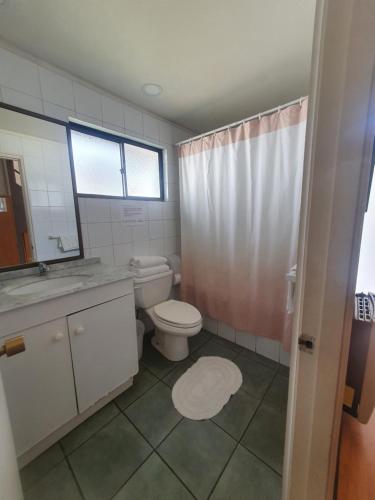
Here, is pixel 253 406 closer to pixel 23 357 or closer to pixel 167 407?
pixel 167 407

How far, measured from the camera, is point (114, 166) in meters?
1.74

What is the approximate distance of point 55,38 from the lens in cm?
108

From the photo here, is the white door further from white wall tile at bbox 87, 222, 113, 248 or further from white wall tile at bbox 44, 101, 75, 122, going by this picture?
white wall tile at bbox 44, 101, 75, 122

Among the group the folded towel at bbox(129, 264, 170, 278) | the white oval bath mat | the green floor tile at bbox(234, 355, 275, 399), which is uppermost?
the folded towel at bbox(129, 264, 170, 278)

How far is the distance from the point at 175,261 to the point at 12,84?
168 cm

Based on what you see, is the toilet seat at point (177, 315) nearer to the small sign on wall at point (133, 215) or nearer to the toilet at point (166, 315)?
the toilet at point (166, 315)

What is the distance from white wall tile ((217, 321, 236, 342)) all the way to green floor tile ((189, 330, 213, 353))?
12 cm

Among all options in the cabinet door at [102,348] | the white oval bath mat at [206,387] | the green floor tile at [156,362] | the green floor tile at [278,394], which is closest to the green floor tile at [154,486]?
the white oval bath mat at [206,387]

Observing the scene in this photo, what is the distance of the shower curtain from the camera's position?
137 cm

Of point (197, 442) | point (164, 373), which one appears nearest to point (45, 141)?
point (164, 373)

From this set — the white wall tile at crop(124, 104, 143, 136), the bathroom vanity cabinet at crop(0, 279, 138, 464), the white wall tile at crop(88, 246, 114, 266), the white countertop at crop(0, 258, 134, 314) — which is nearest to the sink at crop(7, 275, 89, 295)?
the white countertop at crop(0, 258, 134, 314)

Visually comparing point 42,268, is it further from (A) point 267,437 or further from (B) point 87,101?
(A) point 267,437

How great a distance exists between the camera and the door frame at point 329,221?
1.30ft

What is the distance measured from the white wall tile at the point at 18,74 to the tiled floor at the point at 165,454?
2.07 m
